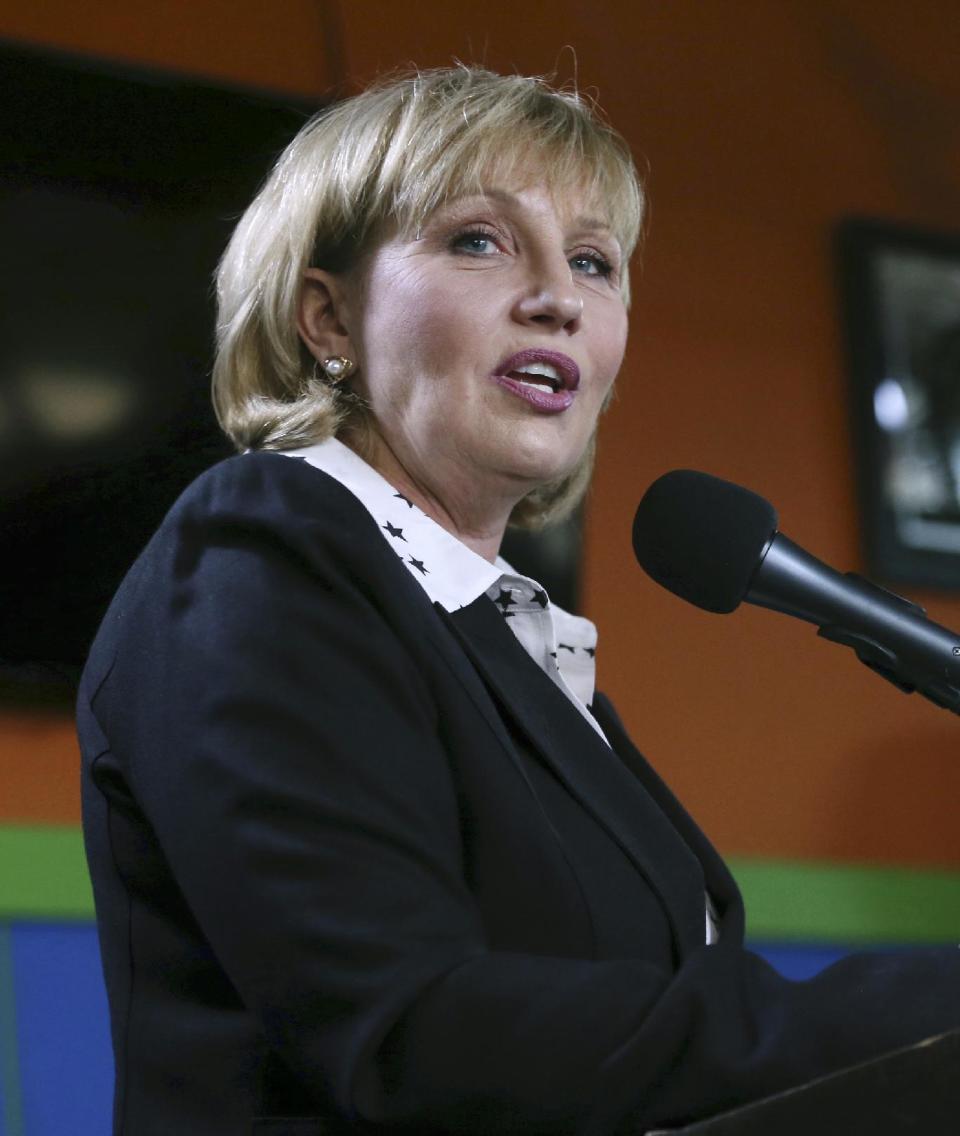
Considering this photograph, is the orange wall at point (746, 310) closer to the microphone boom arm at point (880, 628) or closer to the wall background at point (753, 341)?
the wall background at point (753, 341)

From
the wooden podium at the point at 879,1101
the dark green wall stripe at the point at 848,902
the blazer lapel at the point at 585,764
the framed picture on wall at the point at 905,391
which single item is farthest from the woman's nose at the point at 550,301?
the framed picture on wall at the point at 905,391

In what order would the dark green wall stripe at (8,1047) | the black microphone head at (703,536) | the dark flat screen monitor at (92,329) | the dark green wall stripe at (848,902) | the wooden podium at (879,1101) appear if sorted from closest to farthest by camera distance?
the wooden podium at (879,1101) < the black microphone head at (703,536) < the dark green wall stripe at (8,1047) < the dark flat screen monitor at (92,329) < the dark green wall stripe at (848,902)

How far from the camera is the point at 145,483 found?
2.02m

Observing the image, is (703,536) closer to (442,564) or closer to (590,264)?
(442,564)

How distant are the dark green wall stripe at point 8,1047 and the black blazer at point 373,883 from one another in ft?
2.88

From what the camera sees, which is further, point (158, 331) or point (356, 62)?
point (356, 62)

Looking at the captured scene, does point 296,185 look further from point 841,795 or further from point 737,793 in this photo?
point 841,795

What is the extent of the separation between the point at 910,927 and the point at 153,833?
182 centimetres

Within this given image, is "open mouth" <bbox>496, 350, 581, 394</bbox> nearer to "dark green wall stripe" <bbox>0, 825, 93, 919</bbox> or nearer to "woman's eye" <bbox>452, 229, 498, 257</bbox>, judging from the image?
"woman's eye" <bbox>452, 229, 498, 257</bbox>

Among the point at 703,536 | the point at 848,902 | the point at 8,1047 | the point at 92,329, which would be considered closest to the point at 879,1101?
the point at 703,536

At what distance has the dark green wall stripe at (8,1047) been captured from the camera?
183cm

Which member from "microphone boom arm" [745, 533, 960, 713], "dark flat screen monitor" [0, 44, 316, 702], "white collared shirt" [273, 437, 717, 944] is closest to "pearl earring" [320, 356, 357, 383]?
"white collared shirt" [273, 437, 717, 944]

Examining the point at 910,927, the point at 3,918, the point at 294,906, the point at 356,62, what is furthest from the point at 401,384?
the point at 910,927

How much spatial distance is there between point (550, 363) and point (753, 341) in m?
1.45
